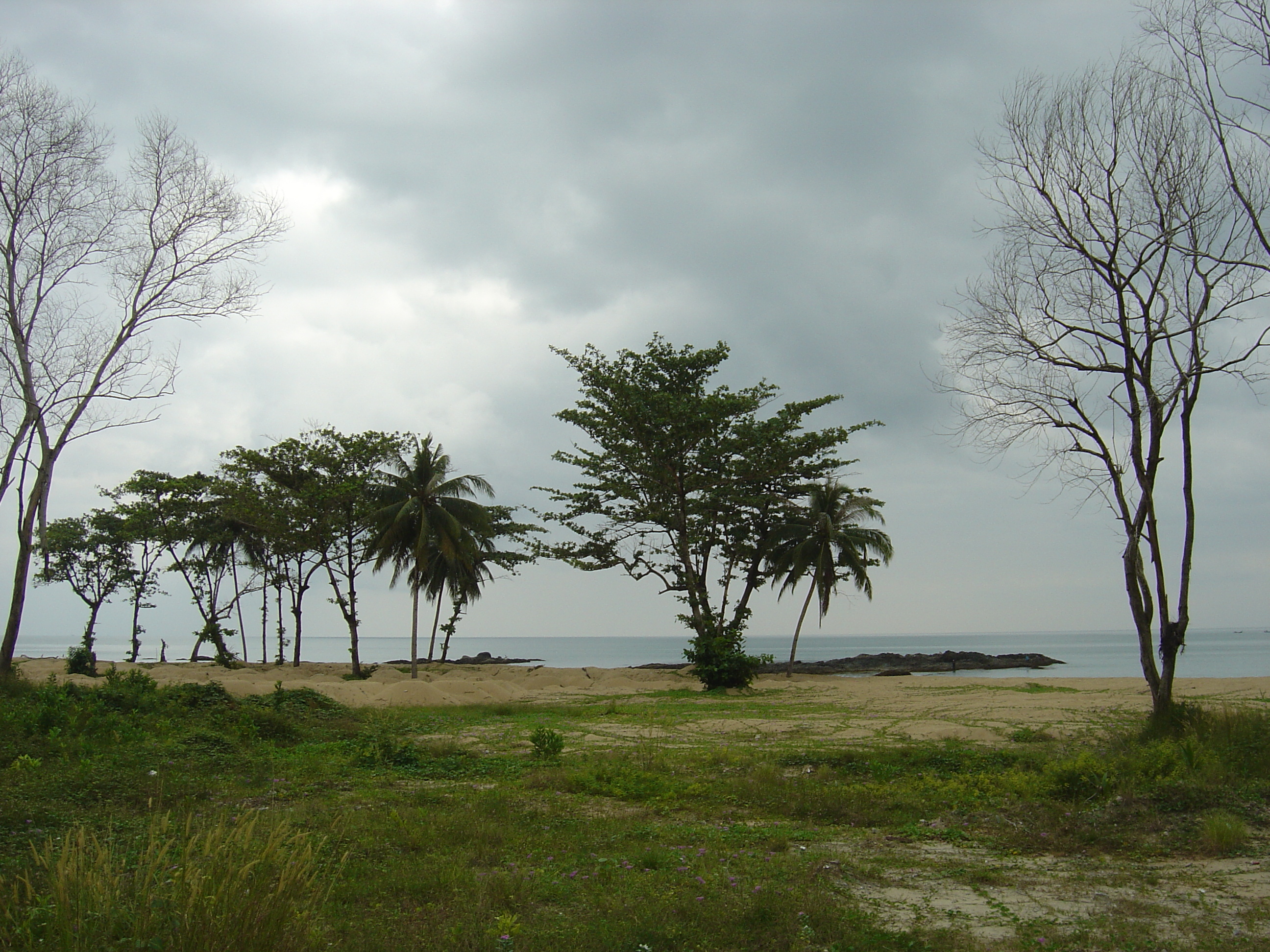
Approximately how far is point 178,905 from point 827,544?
2711 cm

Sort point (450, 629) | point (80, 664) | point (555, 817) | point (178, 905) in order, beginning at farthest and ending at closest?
point (450, 629)
point (80, 664)
point (555, 817)
point (178, 905)

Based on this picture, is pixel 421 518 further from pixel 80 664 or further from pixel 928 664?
pixel 928 664

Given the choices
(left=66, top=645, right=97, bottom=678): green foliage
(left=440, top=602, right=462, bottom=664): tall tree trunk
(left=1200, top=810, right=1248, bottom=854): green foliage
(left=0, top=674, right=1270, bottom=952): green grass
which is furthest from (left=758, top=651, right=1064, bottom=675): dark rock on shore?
(left=1200, top=810, right=1248, bottom=854): green foliage

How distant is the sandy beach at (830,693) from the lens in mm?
12977

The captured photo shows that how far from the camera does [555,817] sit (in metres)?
6.78

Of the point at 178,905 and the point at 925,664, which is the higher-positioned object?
the point at 178,905

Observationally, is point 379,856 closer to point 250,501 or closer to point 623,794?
point 623,794

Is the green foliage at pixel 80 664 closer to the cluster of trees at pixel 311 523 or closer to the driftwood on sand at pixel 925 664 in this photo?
the cluster of trees at pixel 311 523

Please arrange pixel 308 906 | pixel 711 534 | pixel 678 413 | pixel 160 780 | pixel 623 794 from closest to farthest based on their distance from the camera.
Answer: pixel 308 906 < pixel 160 780 < pixel 623 794 < pixel 678 413 < pixel 711 534

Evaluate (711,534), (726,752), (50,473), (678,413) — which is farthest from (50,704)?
(711,534)

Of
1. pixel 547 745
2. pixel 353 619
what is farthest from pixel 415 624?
pixel 547 745

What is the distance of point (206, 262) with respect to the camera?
16703 millimetres

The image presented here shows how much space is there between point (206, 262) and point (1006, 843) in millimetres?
17435

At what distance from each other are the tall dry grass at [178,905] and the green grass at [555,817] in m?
0.02
